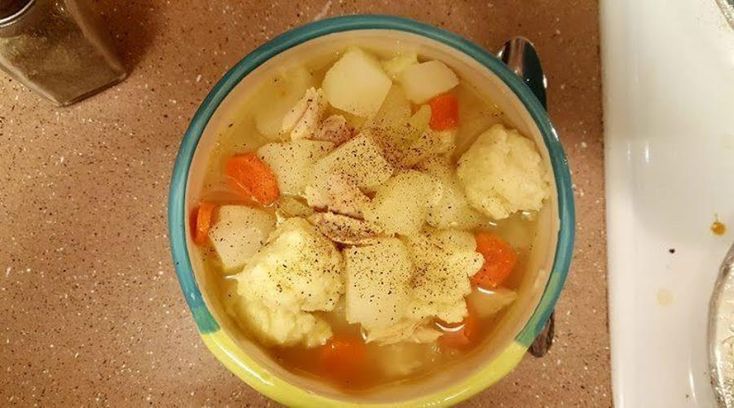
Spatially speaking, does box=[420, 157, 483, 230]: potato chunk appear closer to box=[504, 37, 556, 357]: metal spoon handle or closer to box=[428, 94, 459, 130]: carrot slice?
box=[428, 94, 459, 130]: carrot slice

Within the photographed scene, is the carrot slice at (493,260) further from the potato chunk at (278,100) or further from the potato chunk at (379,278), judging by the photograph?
the potato chunk at (278,100)

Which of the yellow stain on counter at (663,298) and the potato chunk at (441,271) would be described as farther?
the yellow stain on counter at (663,298)

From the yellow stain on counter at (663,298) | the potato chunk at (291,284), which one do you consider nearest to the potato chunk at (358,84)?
the potato chunk at (291,284)

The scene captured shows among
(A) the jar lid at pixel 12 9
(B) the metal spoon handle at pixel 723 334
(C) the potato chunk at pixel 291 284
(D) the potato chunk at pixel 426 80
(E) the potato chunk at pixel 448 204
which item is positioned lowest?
(B) the metal spoon handle at pixel 723 334

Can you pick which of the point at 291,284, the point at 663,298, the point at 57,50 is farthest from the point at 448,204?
the point at 57,50

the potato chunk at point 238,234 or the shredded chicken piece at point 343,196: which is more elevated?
the shredded chicken piece at point 343,196

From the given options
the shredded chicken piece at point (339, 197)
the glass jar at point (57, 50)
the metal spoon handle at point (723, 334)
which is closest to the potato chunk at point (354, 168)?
the shredded chicken piece at point (339, 197)

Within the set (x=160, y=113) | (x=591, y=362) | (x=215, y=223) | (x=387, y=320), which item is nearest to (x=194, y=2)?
(x=160, y=113)

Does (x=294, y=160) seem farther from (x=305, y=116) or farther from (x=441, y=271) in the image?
(x=441, y=271)
